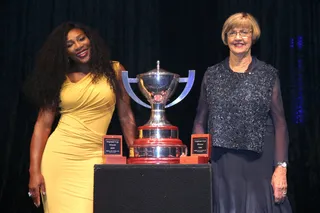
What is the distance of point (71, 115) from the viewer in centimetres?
295

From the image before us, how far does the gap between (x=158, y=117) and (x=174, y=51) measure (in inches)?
45.1

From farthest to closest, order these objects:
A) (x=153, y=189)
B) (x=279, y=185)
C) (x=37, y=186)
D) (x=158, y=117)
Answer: (x=37, y=186), (x=279, y=185), (x=158, y=117), (x=153, y=189)

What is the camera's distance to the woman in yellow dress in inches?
114

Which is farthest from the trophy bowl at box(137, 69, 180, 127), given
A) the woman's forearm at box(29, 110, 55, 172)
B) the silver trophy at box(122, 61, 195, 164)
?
the woman's forearm at box(29, 110, 55, 172)

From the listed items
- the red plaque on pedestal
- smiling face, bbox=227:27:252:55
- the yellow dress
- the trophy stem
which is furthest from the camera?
the yellow dress

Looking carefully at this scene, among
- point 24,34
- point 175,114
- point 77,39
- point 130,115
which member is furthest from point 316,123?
point 24,34

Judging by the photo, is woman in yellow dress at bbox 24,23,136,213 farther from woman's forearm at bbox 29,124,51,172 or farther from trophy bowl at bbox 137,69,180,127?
trophy bowl at bbox 137,69,180,127

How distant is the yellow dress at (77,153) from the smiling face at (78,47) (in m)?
0.10

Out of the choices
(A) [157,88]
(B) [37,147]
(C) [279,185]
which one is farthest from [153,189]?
(B) [37,147]

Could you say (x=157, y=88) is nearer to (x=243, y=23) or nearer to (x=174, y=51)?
(x=243, y=23)

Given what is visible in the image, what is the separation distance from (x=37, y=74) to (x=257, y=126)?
104 centimetres

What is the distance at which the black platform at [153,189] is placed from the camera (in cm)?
218

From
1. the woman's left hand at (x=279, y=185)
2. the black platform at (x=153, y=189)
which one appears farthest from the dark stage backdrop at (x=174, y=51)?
the black platform at (x=153, y=189)

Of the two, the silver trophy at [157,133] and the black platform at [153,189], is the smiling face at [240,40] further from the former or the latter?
the black platform at [153,189]
